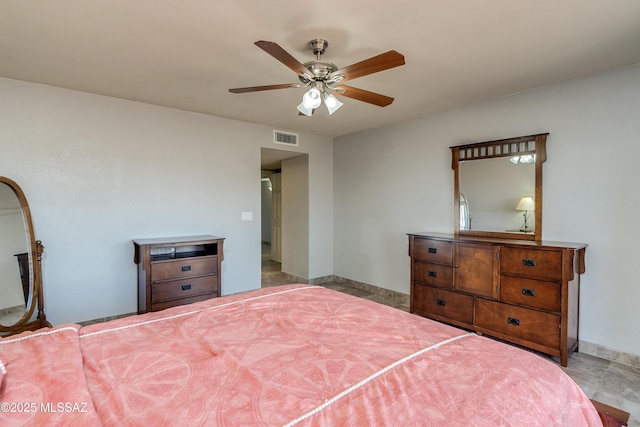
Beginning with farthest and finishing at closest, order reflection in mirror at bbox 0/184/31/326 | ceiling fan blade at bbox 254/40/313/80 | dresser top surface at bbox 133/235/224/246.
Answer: dresser top surface at bbox 133/235/224/246 < reflection in mirror at bbox 0/184/31/326 < ceiling fan blade at bbox 254/40/313/80

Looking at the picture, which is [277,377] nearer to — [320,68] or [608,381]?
[320,68]

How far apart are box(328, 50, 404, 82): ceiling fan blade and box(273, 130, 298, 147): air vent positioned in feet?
8.95

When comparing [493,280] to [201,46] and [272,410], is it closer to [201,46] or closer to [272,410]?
[272,410]

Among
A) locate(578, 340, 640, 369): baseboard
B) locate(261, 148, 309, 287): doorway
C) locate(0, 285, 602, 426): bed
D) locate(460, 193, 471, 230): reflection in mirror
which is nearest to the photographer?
locate(0, 285, 602, 426): bed

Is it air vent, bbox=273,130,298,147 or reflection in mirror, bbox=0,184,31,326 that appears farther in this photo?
air vent, bbox=273,130,298,147

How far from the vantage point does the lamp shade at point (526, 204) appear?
10.6ft

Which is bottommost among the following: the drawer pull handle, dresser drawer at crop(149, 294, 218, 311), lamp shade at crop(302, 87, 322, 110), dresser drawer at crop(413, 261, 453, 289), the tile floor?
the tile floor

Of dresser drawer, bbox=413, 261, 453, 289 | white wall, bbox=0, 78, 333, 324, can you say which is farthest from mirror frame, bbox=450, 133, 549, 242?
white wall, bbox=0, 78, 333, 324

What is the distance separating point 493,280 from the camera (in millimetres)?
3061

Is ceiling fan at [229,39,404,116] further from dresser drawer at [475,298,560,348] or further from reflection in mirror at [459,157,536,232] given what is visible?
dresser drawer at [475,298,560,348]

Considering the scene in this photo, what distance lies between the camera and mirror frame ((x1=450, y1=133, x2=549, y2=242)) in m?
3.17

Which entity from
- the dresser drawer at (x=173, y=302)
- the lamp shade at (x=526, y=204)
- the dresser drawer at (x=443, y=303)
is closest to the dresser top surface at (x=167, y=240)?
the dresser drawer at (x=173, y=302)

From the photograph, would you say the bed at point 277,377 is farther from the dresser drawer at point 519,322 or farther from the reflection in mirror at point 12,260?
the reflection in mirror at point 12,260

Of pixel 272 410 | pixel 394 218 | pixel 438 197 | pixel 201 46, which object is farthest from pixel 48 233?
pixel 438 197
